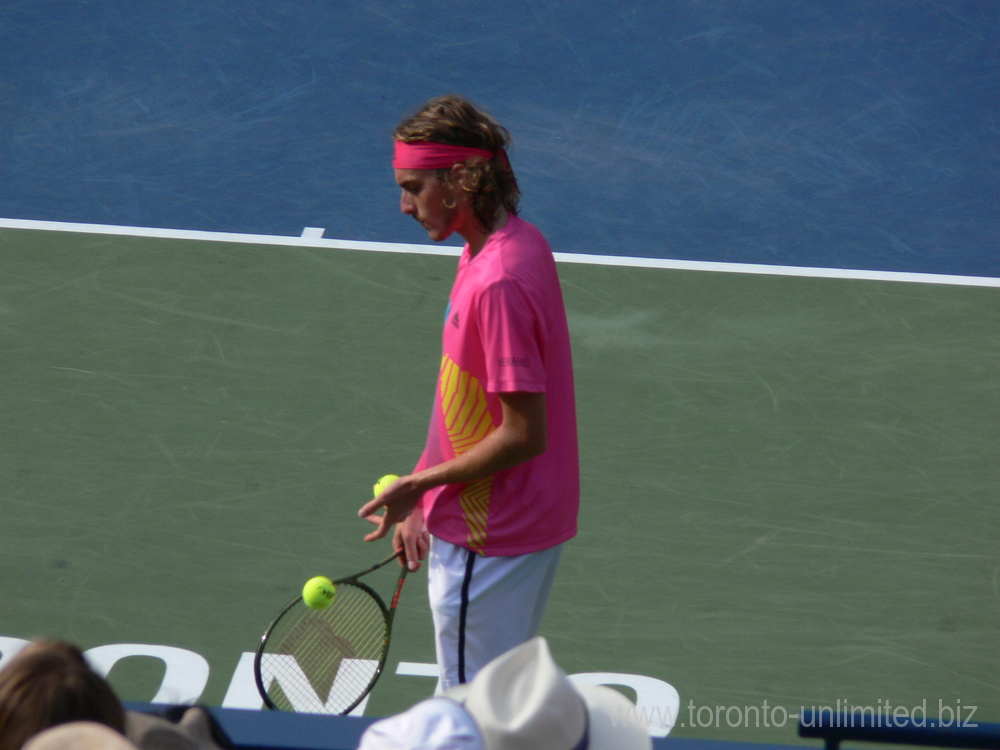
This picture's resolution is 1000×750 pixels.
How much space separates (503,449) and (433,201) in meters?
0.74

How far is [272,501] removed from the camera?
5887 mm

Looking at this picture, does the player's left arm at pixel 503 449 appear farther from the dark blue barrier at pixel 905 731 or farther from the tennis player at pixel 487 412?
the dark blue barrier at pixel 905 731

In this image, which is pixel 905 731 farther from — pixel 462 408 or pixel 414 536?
pixel 414 536

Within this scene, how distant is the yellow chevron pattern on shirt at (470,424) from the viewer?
354cm

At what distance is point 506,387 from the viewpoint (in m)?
3.33

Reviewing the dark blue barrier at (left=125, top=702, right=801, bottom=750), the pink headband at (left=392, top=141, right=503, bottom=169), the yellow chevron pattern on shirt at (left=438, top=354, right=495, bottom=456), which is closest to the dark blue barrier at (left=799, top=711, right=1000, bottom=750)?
the dark blue barrier at (left=125, top=702, right=801, bottom=750)

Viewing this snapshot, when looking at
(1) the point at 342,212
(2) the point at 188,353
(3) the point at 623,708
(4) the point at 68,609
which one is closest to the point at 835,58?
(1) the point at 342,212

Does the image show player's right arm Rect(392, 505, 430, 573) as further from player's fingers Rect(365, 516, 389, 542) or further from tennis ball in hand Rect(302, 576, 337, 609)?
tennis ball in hand Rect(302, 576, 337, 609)

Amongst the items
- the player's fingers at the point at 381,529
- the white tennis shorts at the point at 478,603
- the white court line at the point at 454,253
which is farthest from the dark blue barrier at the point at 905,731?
the white court line at the point at 454,253

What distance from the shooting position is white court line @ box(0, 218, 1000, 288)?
7996mm

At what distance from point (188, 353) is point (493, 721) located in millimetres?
4933

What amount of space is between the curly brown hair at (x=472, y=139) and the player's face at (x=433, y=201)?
0.10 ft

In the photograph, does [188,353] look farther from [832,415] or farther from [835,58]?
[835,58]

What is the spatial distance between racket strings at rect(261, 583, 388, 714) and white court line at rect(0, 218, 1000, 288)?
393 cm
